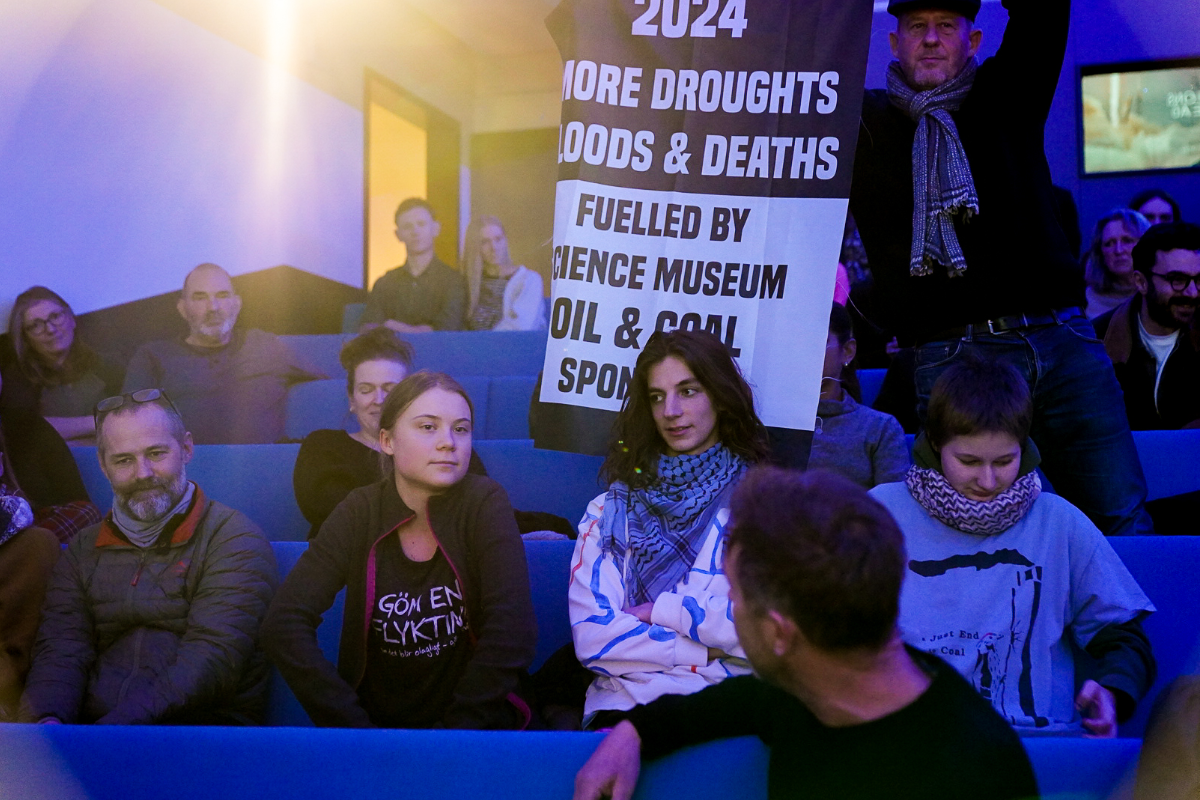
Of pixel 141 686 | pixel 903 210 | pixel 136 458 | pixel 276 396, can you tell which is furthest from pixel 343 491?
pixel 903 210

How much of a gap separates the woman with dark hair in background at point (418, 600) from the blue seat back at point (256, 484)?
1131 mm

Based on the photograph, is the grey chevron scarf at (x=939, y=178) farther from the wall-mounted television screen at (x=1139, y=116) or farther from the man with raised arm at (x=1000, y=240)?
the wall-mounted television screen at (x=1139, y=116)

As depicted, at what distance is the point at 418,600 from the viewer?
75.4 inches

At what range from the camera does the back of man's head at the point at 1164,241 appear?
123 inches

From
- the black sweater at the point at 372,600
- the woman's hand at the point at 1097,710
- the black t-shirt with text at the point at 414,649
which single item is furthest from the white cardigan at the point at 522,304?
the woman's hand at the point at 1097,710

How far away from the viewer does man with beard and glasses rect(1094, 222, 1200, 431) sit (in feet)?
10.3

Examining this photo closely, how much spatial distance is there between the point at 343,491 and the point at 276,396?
1.23 m

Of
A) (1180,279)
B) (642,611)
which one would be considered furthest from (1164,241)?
(642,611)

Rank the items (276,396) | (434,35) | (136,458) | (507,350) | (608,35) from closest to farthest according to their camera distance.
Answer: (136,458), (608,35), (276,396), (507,350), (434,35)

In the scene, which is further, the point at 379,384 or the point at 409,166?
the point at 409,166

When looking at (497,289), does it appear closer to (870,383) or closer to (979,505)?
(870,383)

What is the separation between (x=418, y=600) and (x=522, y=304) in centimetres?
355

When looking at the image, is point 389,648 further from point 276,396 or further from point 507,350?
point 507,350

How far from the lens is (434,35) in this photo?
8047mm
